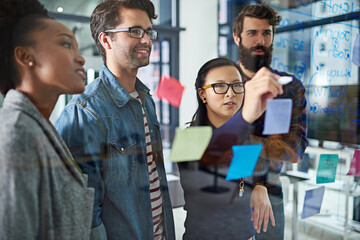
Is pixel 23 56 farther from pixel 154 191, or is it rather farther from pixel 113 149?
pixel 154 191

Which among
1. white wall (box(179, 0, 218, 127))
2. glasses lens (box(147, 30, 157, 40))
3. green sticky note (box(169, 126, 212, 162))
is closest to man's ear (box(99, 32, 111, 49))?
glasses lens (box(147, 30, 157, 40))

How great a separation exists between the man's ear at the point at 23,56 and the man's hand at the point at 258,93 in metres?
0.77

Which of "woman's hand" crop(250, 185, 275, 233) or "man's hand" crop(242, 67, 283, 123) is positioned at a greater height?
"man's hand" crop(242, 67, 283, 123)

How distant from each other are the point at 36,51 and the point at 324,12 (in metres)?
1.31

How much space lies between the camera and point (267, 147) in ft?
4.23

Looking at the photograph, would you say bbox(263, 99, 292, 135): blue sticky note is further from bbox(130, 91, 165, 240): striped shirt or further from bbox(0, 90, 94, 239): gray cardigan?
bbox(0, 90, 94, 239): gray cardigan

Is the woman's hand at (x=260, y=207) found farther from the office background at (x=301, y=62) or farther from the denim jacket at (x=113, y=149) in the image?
the denim jacket at (x=113, y=149)

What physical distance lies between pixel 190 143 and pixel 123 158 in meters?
0.27

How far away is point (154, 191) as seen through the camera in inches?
41.2

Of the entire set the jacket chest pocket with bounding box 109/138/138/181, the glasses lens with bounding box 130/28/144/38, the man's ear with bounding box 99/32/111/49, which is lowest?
the jacket chest pocket with bounding box 109/138/138/181

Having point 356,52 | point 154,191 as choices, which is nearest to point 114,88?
point 154,191

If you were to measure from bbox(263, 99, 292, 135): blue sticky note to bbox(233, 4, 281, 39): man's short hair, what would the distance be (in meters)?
0.32

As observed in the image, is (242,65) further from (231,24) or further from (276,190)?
(276,190)

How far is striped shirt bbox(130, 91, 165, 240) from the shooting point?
40.1 inches
